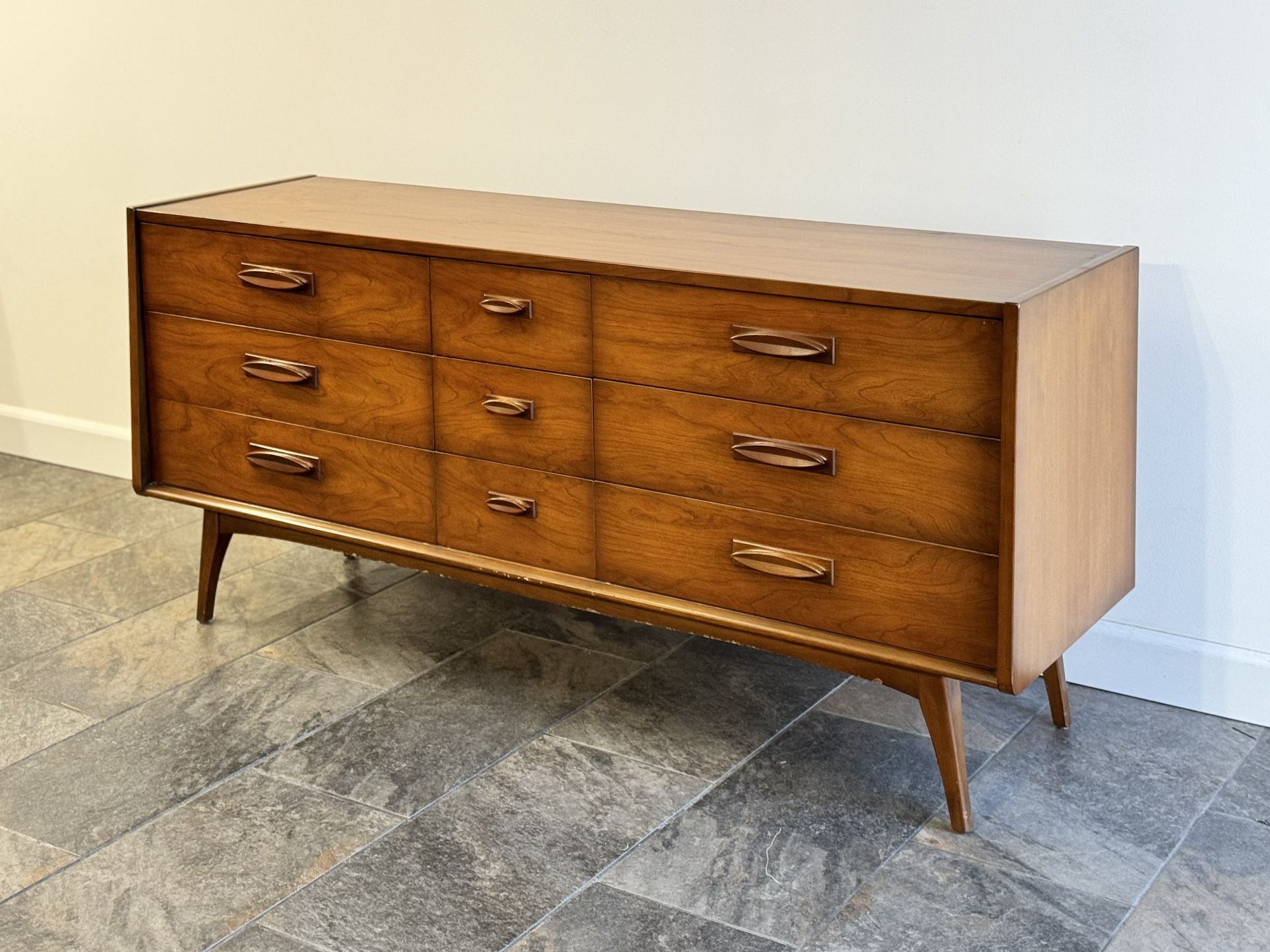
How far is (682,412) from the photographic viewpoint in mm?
1978

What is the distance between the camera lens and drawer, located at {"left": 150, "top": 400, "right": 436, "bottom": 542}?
7.48ft

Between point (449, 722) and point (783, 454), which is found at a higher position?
point (783, 454)

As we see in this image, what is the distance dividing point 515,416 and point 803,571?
19.5 inches

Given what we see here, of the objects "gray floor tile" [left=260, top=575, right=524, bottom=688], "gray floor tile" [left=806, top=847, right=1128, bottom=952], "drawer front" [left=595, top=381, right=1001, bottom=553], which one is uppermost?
"drawer front" [left=595, top=381, right=1001, bottom=553]

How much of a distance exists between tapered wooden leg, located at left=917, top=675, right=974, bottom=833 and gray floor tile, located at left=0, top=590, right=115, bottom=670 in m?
1.53

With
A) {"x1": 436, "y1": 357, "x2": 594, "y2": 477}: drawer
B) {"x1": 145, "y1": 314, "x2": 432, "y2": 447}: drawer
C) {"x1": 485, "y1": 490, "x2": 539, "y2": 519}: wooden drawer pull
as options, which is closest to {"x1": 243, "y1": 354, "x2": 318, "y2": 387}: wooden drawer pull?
{"x1": 145, "y1": 314, "x2": 432, "y2": 447}: drawer

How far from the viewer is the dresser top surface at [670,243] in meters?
1.82

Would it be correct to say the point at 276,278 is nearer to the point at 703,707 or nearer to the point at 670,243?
the point at 670,243

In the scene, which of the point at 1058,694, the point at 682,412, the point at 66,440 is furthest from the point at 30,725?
the point at 1058,694

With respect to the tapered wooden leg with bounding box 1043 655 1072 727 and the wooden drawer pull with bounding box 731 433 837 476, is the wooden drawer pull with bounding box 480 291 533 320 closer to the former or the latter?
the wooden drawer pull with bounding box 731 433 837 476

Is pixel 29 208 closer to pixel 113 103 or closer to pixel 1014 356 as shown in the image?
pixel 113 103

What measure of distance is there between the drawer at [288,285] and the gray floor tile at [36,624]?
62cm

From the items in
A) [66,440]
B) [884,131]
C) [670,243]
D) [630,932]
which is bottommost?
[630,932]

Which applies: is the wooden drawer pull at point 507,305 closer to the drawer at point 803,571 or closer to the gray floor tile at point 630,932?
the drawer at point 803,571
